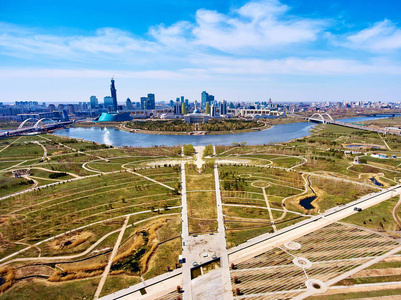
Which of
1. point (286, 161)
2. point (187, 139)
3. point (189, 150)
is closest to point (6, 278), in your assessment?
point (189, 150)

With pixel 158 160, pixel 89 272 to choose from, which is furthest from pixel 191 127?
pixel 89 272

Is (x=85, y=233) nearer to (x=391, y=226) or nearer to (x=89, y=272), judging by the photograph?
(x=89, y=272)

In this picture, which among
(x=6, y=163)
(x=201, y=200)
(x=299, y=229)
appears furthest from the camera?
(x=6, y=163)

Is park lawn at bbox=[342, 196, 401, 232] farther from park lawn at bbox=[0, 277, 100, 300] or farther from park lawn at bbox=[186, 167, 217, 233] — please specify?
park lawn at bbox=[0, 277, 100, 300]

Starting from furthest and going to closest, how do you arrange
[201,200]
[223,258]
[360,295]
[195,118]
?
1. [195,118]
2. [201,200]
3. [223,258]
4. [360,295]

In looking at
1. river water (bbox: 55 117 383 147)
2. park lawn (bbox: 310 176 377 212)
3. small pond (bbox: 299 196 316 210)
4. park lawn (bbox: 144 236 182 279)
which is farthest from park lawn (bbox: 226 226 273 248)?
river water (bbox: 55 117 383 147)

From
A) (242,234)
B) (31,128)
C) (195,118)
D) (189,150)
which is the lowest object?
(242,234)

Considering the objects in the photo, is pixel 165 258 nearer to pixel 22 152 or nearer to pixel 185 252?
pixel 185 252
